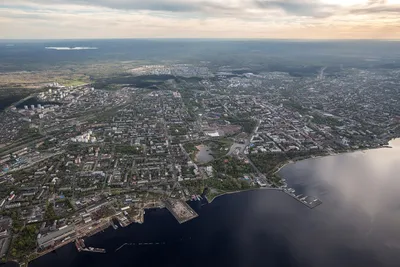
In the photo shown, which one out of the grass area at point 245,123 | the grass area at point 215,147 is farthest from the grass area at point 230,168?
the grass area at point 245,123

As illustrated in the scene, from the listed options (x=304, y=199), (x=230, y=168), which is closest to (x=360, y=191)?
(x=304, y=199)

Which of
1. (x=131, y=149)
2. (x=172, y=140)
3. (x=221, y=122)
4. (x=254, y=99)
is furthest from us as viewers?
(x=254, y=99)

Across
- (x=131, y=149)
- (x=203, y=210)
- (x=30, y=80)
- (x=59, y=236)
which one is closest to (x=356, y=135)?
(x=203, y=210)

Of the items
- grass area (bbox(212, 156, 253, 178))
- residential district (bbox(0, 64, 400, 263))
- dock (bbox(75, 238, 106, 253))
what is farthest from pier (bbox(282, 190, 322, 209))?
dock (bbox(75, 238, 106, 253))

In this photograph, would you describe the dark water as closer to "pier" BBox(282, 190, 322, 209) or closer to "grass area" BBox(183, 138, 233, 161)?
"pier" BBox(282, 190, 322, 209)

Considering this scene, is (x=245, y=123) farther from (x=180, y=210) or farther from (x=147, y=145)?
(x=180, y=210)

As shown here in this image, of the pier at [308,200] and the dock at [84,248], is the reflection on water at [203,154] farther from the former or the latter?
the dock at [84,248]

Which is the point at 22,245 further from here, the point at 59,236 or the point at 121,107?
the point at 121,107
